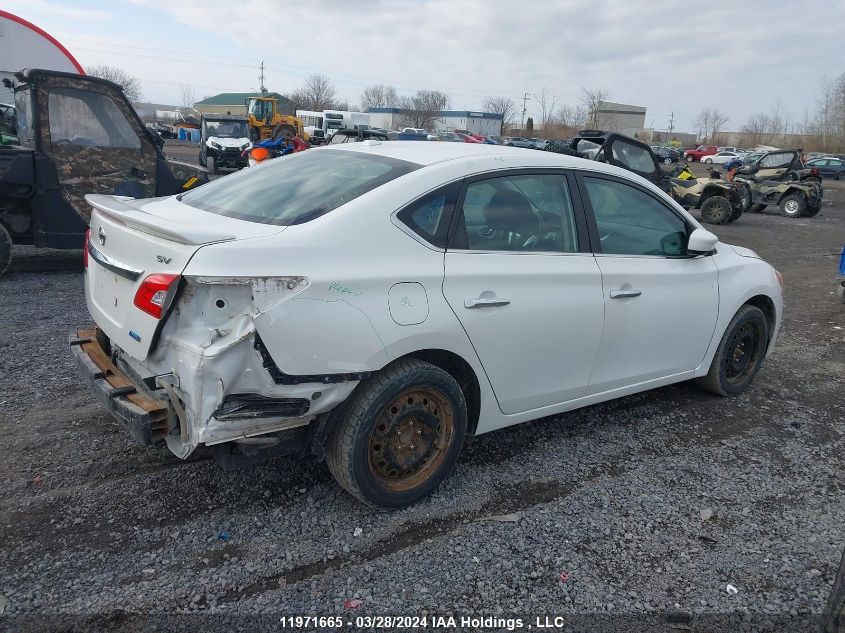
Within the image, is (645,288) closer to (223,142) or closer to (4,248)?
(4,248)

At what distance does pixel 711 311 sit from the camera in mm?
4500

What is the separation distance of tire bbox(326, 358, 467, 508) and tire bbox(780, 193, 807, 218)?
19191mm

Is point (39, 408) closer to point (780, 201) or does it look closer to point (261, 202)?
point (261, 202)

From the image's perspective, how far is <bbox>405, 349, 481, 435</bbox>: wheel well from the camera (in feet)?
10.5

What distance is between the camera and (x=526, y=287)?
3.42 m

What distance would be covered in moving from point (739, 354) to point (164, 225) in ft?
13.9

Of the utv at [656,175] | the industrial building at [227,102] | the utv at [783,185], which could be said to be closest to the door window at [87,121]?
the utv at [656,175]

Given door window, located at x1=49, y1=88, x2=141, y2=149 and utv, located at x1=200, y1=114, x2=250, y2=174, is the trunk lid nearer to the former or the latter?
door window, located at x1=49, y1=88, x2=141, y2=149

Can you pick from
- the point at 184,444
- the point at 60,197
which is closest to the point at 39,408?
the point at 184,444

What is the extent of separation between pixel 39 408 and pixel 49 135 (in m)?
4.25

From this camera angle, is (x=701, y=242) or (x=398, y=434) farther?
(x=701, y=242)

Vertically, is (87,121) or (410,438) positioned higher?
(87,121)

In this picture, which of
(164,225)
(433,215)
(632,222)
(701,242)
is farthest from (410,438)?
(701,242)

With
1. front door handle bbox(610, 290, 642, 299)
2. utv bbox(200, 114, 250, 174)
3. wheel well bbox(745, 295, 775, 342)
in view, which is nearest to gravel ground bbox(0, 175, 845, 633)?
wheel well bbox(745, 295, 775, 342)
